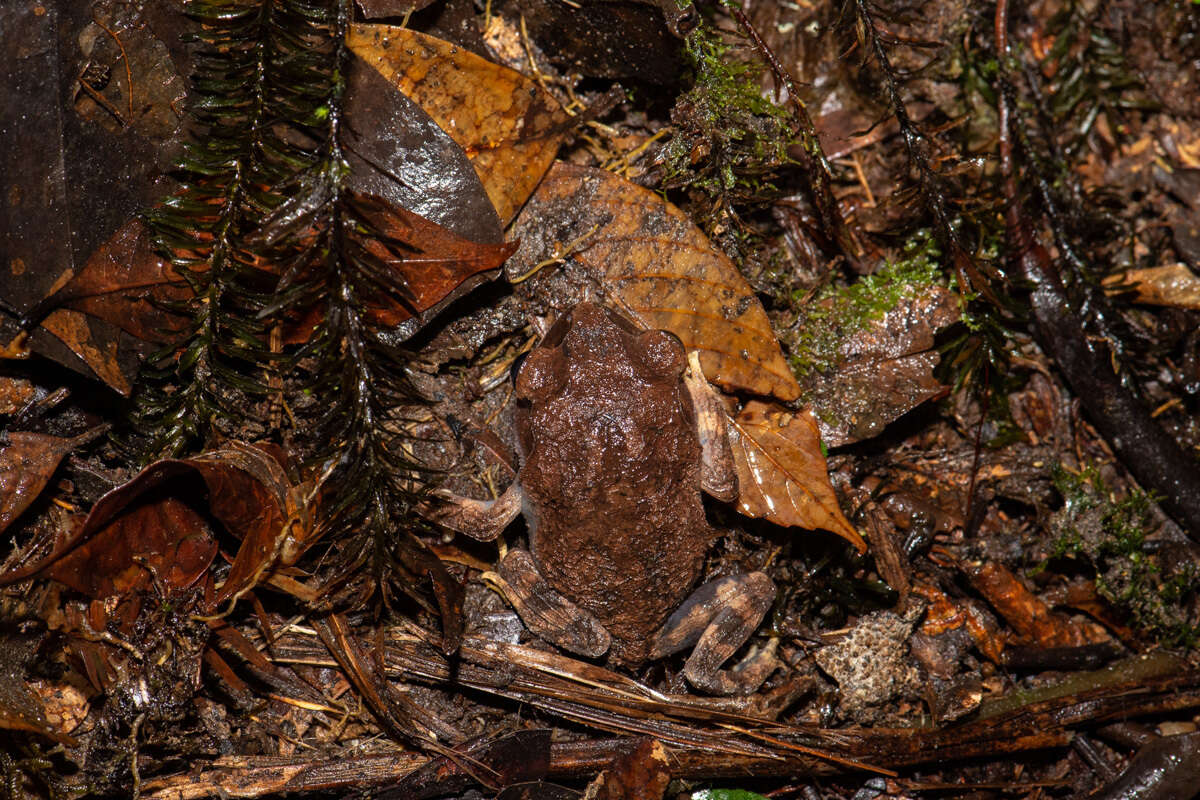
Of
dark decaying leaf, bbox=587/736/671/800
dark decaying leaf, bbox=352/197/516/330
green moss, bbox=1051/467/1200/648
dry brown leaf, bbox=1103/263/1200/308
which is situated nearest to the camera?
dark decaying leaf, bbox=352/197/516/330

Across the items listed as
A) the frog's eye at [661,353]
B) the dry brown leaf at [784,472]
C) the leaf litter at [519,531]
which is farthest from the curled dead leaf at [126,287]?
the dry brown leaf at [784,472]

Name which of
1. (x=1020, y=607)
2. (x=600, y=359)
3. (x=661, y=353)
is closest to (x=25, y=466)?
(x=600, y=359)

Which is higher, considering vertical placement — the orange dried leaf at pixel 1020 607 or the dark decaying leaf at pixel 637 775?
the orange dried leaf at pixel 1020 607

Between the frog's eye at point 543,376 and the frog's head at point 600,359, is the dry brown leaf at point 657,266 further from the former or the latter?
the frog's eye at point 543,376

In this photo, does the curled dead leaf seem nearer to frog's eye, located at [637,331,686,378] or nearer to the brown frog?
the brown frog

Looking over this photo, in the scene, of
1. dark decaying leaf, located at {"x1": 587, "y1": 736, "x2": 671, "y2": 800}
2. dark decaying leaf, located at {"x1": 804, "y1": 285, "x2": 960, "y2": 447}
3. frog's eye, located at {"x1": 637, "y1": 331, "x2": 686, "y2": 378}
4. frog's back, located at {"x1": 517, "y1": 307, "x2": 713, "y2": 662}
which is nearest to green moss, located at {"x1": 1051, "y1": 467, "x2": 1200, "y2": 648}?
dark decaying leaf, located at {"x1": 804, "y1": 285, "x2": 960, "y2": 447}

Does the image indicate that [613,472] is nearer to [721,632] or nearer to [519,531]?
[519,531]

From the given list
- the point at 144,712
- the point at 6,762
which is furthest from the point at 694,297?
the point at 6,762
